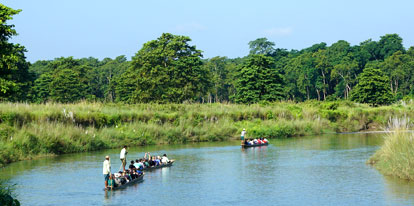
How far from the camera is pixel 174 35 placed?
80.5m

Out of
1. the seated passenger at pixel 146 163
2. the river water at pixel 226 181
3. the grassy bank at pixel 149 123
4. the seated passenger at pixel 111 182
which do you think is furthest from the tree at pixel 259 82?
the seated passenger at pixel 111 182

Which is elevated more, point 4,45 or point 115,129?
point 4,45

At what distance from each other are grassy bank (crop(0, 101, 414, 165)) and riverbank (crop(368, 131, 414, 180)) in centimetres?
2058

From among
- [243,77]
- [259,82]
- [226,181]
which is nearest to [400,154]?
[226,181]

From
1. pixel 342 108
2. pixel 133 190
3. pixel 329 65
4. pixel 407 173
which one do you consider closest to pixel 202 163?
pixel 133 190

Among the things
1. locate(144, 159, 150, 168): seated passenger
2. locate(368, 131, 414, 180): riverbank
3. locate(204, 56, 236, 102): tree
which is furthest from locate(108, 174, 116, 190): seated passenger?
locate(204, 56, 236, 102): tree

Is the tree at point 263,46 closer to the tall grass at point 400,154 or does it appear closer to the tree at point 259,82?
the tree at point 259,82

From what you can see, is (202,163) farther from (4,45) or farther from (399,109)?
(399,109)

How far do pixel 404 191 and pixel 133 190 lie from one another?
10888 mm

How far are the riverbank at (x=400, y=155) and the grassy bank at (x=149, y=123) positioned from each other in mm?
20575

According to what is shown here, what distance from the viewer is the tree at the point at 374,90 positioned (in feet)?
261

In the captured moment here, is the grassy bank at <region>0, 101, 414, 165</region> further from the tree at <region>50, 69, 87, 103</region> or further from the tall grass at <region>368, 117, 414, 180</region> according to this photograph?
the tree at <region>50, 69, 87, 103</region>

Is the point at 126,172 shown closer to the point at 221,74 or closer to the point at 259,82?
the point at 259,82

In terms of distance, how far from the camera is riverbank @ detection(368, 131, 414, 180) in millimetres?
22281
